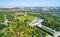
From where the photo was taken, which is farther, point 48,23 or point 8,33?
point 48,23

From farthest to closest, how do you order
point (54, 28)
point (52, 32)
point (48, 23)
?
point (48, 23) < point (54, 28) < point (52, 32)

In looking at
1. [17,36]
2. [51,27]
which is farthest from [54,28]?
[17,36]

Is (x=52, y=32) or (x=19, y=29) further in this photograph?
(x=52, y=32)

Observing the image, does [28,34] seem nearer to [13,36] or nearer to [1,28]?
[13,36]

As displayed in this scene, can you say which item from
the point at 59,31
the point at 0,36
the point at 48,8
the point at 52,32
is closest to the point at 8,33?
the point at 0,36

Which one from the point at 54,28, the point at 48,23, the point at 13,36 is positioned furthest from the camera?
the point at 48,23

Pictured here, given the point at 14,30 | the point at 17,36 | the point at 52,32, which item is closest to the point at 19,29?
the point at 14,30

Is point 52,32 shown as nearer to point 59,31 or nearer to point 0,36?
point 59,31

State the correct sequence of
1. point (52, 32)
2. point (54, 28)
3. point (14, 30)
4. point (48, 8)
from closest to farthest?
point (14, 30)
point (52, 32)
point (54, 28)
point (48, 8)
